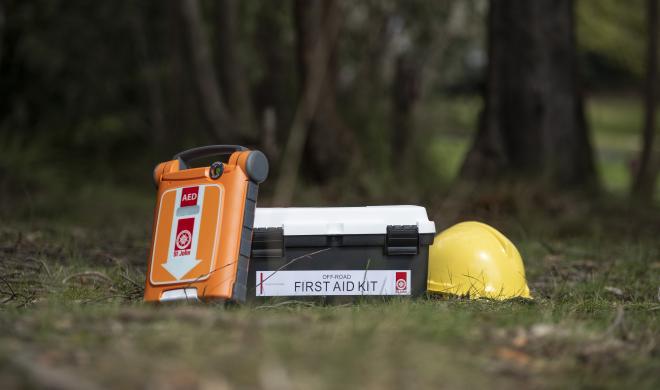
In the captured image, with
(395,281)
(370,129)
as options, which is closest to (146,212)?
(370,129)

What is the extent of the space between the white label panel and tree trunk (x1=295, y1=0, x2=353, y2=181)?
5.61 metres

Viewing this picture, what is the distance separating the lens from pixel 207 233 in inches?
145

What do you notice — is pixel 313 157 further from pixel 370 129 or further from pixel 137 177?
pixel 137 177

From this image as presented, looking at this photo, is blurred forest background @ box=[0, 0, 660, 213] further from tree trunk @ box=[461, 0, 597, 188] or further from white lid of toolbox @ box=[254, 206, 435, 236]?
white lid of toolbox @ box=[254, 206, 435, 236]

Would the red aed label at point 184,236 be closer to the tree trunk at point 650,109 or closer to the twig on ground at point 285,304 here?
the twig on ground at point 285,304

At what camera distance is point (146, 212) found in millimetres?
9031

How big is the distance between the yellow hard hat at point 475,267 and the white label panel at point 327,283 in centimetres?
34

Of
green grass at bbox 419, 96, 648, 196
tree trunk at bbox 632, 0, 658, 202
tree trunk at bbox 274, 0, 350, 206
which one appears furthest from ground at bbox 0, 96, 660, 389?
tree trunk at bbox 632, 0, 658, 202

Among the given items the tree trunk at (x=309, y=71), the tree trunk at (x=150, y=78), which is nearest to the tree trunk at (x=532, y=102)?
the tree trunk at (x=309, y=71)

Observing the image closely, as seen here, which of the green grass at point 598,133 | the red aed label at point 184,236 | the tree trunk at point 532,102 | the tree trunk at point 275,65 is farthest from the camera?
the green grass at point 598,133

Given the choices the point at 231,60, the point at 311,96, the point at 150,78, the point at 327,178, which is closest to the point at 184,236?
the point at 311,96

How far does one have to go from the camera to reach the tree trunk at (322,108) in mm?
9445

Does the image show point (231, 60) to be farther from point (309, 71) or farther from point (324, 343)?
point (324, 343)

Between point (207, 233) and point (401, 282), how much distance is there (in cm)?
90
